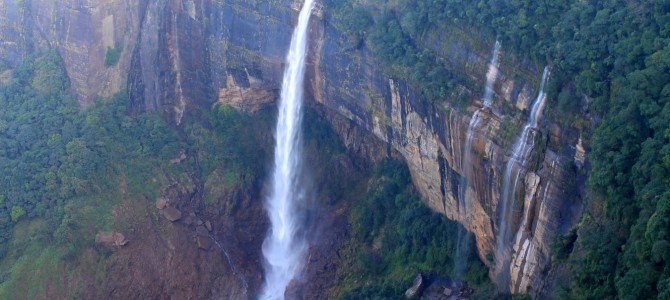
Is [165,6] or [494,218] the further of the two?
[165,6]

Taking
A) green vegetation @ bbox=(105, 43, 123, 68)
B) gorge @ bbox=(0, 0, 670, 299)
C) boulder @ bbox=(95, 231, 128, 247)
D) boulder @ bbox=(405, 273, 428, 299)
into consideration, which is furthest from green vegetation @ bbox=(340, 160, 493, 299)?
green vegetation @ bbox=(105, 43, 123, 68)

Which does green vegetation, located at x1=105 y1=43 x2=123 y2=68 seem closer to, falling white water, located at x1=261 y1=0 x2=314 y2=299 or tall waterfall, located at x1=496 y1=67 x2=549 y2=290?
falling white water, located at x1=261 y1=0 x2=314 y2=299

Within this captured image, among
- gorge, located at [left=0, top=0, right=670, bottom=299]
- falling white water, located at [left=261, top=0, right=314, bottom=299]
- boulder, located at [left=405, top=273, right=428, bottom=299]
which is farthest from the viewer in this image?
falling white water, located at [left=261, top=0, right=314, bottom=299]

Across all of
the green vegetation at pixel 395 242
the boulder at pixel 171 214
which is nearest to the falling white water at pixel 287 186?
the green vegetation at pixel 395 242

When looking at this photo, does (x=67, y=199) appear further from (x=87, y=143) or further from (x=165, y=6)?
(x=165, y=6)

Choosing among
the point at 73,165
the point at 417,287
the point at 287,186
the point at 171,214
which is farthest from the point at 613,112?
the point at 73,165

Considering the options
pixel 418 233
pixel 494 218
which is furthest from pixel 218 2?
pixel 494 218
